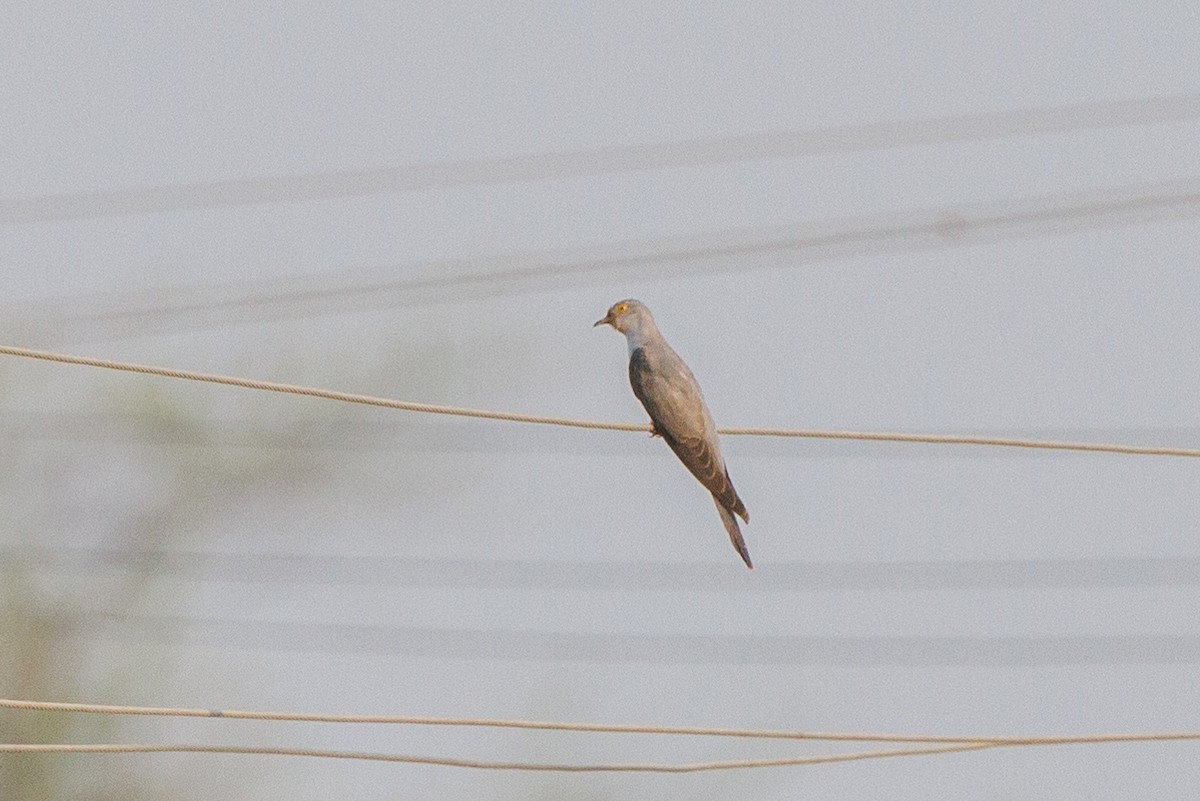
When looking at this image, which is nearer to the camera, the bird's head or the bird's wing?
the bird's wing

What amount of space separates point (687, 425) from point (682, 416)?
2.6 inches

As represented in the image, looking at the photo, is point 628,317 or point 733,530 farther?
point 628,317

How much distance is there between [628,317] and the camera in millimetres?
11852

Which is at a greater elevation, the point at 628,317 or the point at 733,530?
the point at 628,317

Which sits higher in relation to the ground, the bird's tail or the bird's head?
the bird's head

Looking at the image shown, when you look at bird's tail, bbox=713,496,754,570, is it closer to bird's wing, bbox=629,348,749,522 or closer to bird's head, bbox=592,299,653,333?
bird's wing, bbox=629,348,749,522

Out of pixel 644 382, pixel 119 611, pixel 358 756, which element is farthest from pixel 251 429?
pixel 358 756

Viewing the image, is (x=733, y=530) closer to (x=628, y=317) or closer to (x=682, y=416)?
(x=682, y=416)

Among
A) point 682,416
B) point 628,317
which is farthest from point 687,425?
point 628,317

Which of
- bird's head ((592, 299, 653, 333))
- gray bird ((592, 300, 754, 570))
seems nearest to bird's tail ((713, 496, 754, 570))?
gray bird ((592, 300, 754, 570))

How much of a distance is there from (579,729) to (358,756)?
767mm

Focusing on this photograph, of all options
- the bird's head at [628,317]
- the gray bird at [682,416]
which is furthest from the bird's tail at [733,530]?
the bird's head at [628,317]

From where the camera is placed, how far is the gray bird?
10258mm

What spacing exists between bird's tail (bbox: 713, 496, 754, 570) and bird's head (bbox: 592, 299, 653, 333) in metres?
1.72
